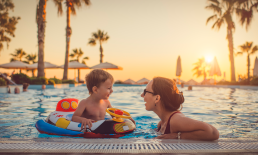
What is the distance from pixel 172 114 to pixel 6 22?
104ft

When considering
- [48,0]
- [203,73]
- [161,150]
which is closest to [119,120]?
[161,150]

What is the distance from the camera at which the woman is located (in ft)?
7.22

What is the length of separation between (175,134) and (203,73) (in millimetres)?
67005

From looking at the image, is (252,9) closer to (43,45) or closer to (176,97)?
(43,45)

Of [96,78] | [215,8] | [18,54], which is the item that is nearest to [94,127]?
[96,78]

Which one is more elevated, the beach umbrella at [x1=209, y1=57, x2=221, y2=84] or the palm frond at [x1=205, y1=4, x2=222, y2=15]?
the palm frond at [x1=205, y1=4, x2=222, y2=15]

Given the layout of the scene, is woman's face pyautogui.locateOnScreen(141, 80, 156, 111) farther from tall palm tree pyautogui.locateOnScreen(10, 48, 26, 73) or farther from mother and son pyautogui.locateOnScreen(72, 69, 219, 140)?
tall palm tree pyautogui.locateOnScreen(10, 48, 26, 73)

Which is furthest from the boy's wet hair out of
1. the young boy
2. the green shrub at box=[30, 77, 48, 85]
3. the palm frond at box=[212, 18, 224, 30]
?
the palm frond at box=[212, 18, 224, 30]

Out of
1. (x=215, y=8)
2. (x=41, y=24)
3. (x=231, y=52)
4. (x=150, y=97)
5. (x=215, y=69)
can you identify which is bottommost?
(x=150, y=97)

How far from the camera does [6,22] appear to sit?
27.9m

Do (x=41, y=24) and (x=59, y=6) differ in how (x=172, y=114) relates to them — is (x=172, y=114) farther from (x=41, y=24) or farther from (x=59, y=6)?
(x=59, y=6)

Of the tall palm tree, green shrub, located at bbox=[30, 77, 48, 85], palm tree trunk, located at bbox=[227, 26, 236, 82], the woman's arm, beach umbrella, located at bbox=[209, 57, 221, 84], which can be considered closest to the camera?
the woman's arm

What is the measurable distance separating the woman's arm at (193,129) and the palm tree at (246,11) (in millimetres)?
24607

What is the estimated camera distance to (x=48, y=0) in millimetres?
18469
